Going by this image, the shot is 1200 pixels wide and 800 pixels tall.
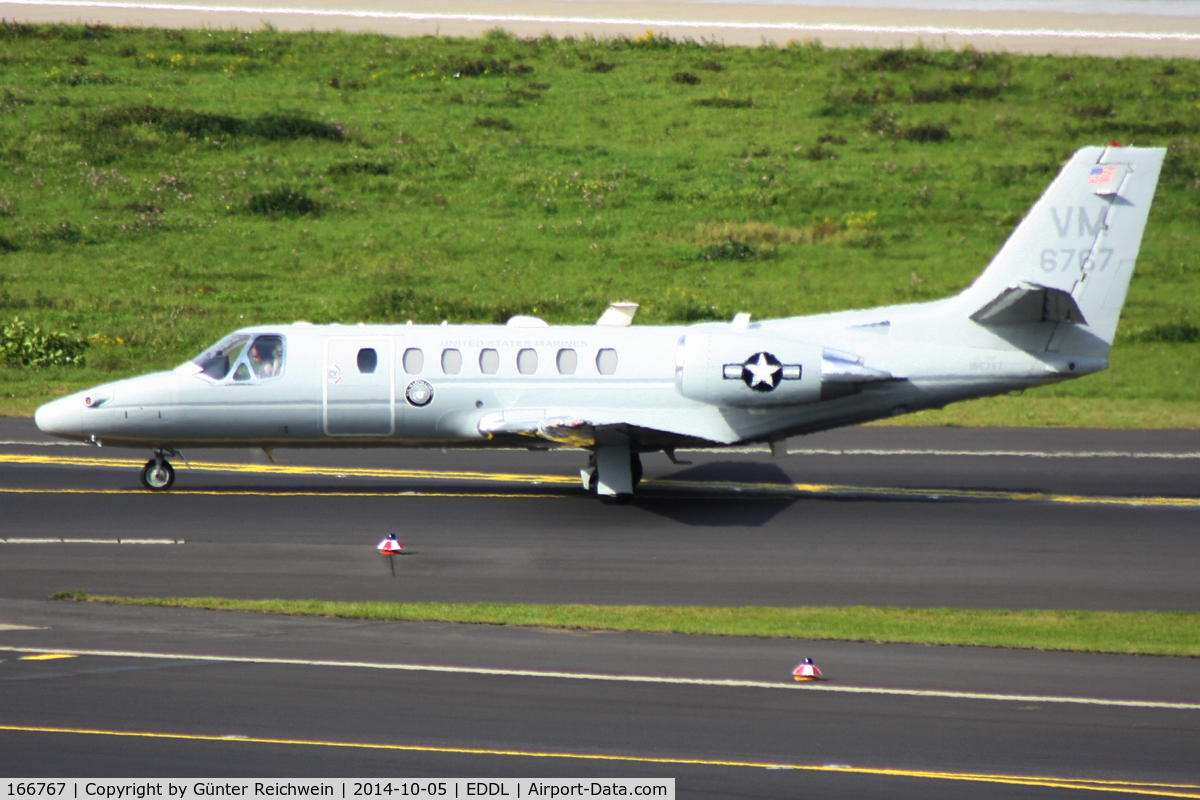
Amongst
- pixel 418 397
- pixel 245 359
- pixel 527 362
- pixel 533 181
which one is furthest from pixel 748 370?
pixel 533 181

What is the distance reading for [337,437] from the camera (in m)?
21.0

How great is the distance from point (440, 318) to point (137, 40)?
31408 mm

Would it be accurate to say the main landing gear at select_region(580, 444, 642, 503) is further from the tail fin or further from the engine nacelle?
the tail fin

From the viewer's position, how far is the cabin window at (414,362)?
68.3 feet

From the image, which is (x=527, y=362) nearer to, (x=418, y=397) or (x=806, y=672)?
(x=418, y=397)

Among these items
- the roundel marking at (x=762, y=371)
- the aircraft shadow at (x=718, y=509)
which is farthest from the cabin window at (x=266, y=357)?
the roundel marking at (x=762, y=371)

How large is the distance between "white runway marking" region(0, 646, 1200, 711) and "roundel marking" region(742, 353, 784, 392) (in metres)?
8.89

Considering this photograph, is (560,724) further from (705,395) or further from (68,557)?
(705,395)

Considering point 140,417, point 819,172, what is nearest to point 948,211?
point 819,172

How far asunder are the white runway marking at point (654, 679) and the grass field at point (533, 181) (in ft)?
64.4

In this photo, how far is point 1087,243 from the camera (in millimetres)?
20500

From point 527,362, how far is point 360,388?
8.60 feet

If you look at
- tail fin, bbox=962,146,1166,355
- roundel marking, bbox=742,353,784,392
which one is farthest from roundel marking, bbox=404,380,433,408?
tail fin, bbox=962,146,1166,355

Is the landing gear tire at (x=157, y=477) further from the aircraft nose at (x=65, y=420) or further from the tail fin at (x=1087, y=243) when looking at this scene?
the tail fin at (x=1087, y=243)
